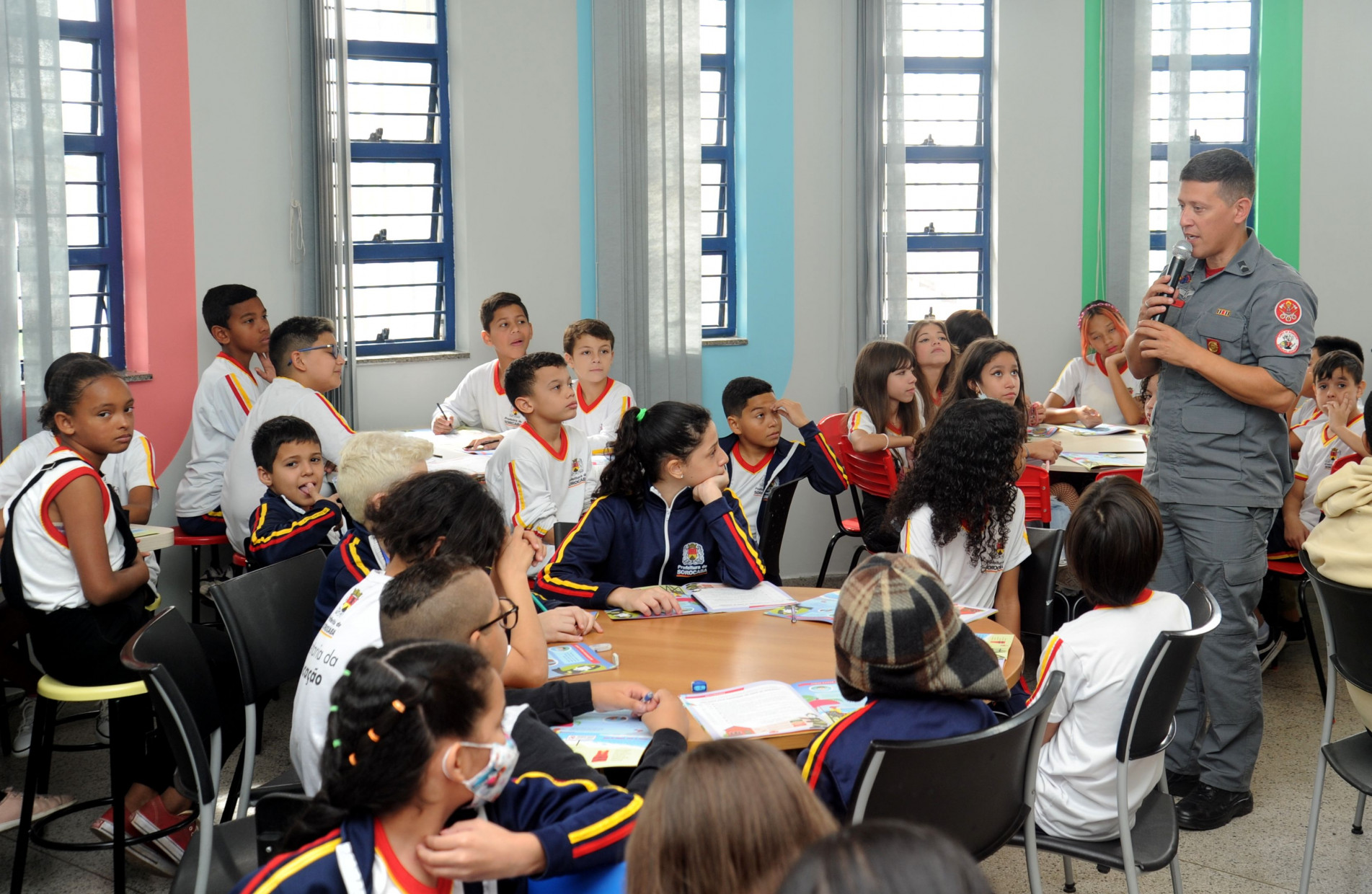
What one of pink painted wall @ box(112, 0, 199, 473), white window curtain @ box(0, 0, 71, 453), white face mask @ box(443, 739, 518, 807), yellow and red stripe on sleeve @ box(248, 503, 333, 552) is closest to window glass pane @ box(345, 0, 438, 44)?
pink painted wall @ box(112, 0, 199, 473)

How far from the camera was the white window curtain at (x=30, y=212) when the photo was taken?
4273 millimetres

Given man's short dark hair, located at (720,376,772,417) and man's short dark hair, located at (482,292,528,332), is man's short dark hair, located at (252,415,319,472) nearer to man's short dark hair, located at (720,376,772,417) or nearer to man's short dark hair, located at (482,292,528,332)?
man's short dark hair, located at (720,376,772,417)

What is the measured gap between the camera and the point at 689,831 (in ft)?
3.55

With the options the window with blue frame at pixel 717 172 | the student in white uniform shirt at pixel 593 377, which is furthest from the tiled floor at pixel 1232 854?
the window with blue frame at pixel 717 172

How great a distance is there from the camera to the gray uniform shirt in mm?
3035

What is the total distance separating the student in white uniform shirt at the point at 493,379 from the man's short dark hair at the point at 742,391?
1237mm

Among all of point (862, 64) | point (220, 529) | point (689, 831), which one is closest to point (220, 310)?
point (220, 529)

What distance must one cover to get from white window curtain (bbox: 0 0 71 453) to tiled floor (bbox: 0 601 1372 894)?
1.41 metres

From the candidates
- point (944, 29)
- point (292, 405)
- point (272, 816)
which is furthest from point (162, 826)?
point (944, 29)

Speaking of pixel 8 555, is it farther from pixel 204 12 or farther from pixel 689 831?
pixel 204 12

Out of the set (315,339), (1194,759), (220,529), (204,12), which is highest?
(204,12)

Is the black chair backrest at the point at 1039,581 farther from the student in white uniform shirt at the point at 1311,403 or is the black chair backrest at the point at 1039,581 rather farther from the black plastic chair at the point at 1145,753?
the student in white uniform shirt at the point at 1311,403

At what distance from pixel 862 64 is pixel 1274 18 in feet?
8.60

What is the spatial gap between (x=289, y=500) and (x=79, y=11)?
2.58 m
